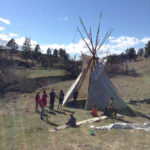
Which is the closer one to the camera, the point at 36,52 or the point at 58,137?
the point at 58,137

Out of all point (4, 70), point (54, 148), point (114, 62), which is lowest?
point (54, 148)

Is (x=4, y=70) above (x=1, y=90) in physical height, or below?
above

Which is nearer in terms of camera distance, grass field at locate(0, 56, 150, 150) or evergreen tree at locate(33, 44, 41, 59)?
grass field at locate(0, 56, 150, 150)

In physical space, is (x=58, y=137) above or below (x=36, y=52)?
below

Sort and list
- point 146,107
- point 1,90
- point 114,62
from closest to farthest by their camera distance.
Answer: point 146,107 < point 1,90 < point 114,62

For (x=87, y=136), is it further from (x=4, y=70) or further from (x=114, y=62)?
(x=114, y=62)

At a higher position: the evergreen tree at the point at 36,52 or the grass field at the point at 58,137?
the evergreen tree at the point at 36,52

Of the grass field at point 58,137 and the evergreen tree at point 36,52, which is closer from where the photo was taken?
the grass field at point 58,137

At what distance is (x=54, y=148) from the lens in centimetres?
545

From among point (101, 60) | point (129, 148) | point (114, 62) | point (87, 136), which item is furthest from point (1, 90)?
point (114, 62)

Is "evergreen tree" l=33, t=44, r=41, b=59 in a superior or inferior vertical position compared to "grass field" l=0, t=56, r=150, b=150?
superior

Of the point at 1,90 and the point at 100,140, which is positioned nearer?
the point at 100,140

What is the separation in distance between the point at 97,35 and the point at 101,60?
68.0 inches

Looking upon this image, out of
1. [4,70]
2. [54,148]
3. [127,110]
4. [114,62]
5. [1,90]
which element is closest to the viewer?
[54,148]
